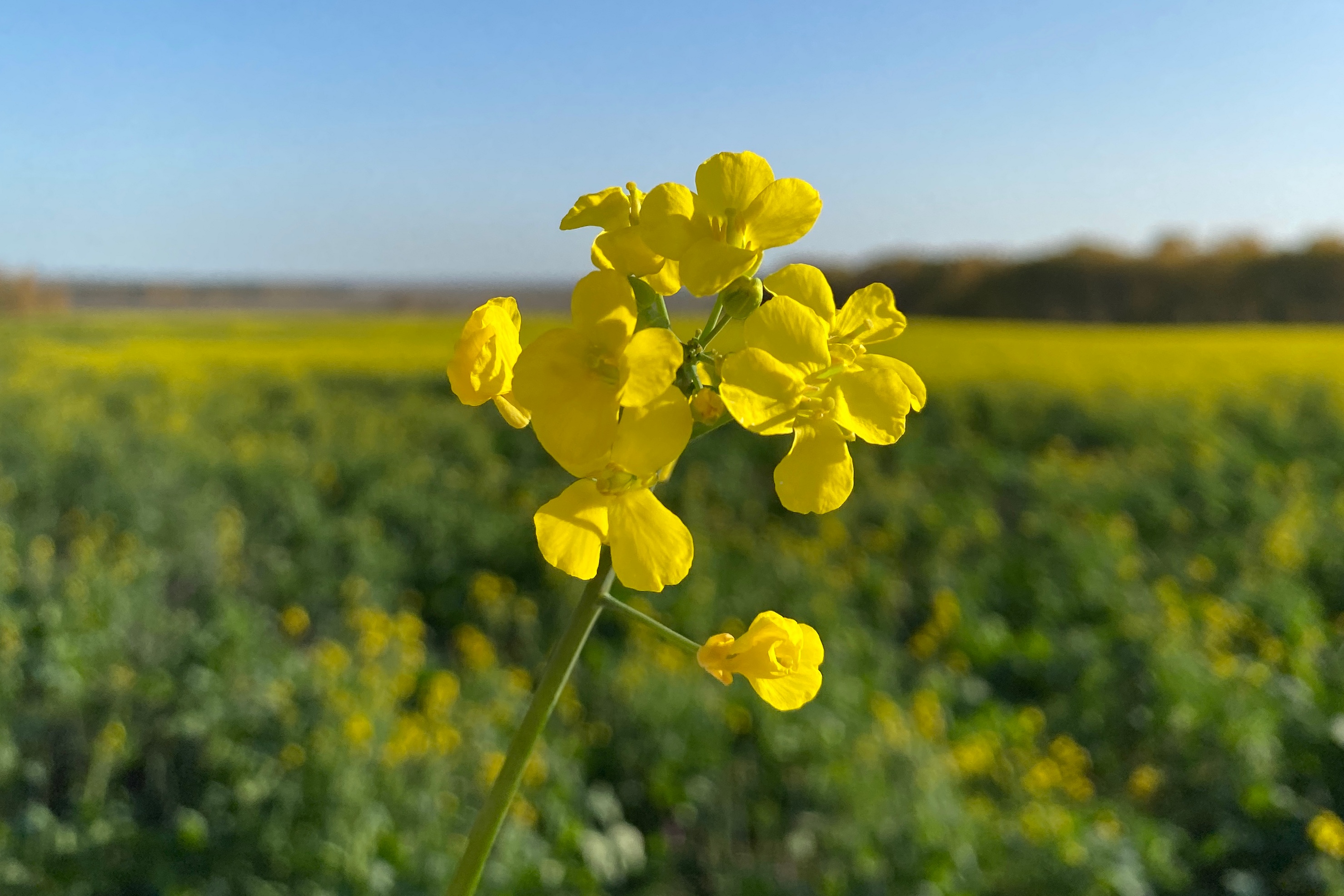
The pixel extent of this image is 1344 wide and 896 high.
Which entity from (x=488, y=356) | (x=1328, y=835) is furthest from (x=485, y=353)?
(x=1328, y=835)

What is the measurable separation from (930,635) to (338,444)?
15.3ft

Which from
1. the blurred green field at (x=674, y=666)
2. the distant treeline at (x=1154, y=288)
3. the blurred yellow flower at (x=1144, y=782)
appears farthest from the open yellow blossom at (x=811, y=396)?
the distant treeline at (x=1154, y=288)

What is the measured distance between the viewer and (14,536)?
4.09m

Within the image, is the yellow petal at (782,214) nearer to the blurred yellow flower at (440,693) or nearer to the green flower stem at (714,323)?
the green flower stem at (714,323)

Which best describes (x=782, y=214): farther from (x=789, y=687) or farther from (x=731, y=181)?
(x=789, y=687)

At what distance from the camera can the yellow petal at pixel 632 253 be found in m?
0.76

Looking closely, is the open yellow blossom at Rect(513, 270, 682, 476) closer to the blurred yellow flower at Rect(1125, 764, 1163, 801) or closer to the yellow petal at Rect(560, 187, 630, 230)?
the yellow petal at Rect(560, 187, 630, 230)

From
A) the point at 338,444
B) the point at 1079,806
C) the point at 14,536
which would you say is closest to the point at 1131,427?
the point at 1079,806

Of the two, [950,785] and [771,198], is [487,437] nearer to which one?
[950,785]

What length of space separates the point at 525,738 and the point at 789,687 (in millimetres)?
246

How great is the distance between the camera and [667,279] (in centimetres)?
78

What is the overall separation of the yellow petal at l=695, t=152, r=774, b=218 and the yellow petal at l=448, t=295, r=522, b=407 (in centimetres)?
21

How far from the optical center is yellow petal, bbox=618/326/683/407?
0.66 m

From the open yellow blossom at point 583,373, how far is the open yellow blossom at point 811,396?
0.07m
